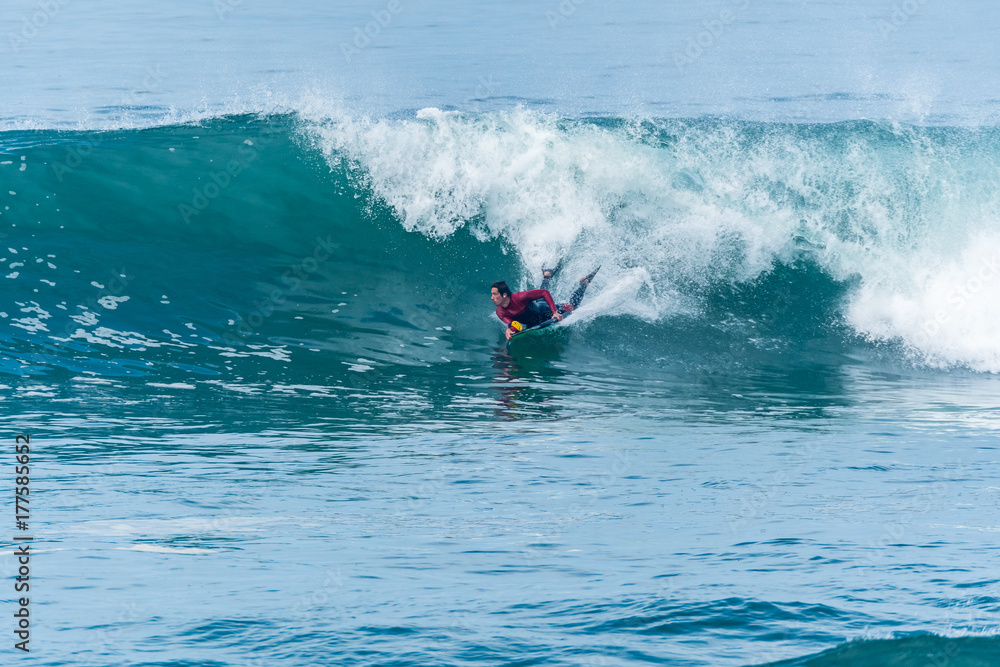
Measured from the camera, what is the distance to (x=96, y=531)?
572 centimetres

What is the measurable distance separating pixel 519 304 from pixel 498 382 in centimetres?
149

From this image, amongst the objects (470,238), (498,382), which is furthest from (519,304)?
(470,238)

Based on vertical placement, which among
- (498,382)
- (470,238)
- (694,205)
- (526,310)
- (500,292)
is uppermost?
(694,205)

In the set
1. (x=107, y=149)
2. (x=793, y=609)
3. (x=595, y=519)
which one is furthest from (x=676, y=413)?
(x=107, y=149)

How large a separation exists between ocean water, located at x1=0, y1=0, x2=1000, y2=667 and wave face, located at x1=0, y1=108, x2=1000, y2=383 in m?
0.06

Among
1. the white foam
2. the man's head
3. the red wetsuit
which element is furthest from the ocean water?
the man's head

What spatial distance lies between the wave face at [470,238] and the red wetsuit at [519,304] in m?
0.57

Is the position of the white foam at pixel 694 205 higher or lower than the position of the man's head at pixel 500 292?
higher

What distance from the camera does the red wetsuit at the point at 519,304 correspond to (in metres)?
11.8

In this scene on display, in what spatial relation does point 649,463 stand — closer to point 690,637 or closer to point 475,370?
point 690,637

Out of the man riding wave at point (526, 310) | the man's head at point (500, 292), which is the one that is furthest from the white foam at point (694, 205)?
the man's head at point (500, 292)

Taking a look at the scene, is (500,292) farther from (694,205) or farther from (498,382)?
(694,205)

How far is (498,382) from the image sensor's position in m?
10.7

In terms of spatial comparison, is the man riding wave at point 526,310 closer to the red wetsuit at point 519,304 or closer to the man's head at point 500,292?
the red wetsuit at point 519,304
